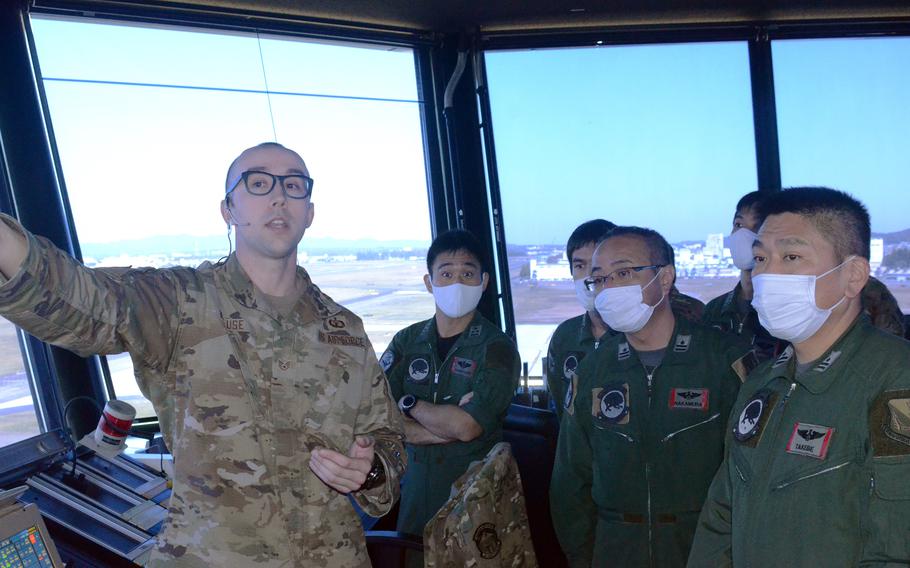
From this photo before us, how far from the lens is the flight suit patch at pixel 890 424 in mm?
1387

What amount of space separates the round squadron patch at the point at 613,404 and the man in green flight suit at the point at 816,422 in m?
0.46

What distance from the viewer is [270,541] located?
5.17ft

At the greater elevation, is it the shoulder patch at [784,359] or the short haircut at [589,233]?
the short haircut at [589,233]

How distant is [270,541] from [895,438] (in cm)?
123

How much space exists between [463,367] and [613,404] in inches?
29.4

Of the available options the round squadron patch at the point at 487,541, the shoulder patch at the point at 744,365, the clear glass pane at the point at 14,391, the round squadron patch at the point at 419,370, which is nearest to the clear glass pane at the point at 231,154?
the clear glass pane at the point at 14,391

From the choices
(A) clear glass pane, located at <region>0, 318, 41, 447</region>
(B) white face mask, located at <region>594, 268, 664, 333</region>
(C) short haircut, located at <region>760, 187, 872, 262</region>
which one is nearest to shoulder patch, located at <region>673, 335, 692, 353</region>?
(B) white face mask, located at <region>594, 268, 664, 333</region>

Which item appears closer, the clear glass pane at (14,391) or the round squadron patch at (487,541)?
the round squadron patch at (487,541)

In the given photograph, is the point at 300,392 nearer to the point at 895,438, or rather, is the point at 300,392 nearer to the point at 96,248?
the point at 895,438

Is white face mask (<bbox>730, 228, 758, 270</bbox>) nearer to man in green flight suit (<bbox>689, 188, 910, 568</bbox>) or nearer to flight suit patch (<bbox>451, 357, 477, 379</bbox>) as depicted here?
flight suit patch (<bbox>451, 357, 477, 379</bbox>)

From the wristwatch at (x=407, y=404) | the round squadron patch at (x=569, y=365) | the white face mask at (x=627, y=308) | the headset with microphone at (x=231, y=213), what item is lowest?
the round squadron patch at (x=569, y=365)

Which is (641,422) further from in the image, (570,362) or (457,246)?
(457,246)

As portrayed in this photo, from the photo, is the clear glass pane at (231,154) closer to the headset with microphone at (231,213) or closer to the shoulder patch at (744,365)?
the headset with microphone at (231,213)

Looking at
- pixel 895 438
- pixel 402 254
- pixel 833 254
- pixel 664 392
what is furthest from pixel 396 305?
pixel 895 438
